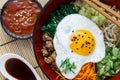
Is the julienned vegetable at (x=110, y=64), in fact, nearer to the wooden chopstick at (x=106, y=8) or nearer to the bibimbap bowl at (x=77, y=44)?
the bibimbap bowl at (x=77, y=44)

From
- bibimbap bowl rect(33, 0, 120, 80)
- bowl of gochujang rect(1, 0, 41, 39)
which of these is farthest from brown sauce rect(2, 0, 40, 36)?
bibimbap bowl rect(33, 0, 120, 80)

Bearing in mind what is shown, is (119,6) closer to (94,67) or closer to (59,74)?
(94,67)

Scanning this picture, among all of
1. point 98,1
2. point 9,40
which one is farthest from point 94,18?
point 9,40

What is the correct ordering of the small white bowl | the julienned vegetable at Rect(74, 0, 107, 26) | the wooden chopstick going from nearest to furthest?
the wooden chopstick, the julienned vegetable at Rect(74, 0, 107, 26), the small white bowl

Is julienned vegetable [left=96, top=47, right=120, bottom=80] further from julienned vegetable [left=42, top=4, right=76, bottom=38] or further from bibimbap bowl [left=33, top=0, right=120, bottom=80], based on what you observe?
julienned vegetable [left=42, top=4, right=76, bottom=38]

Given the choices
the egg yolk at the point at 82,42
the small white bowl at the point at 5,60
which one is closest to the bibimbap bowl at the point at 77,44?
the egg yolk at the point at 82,42
